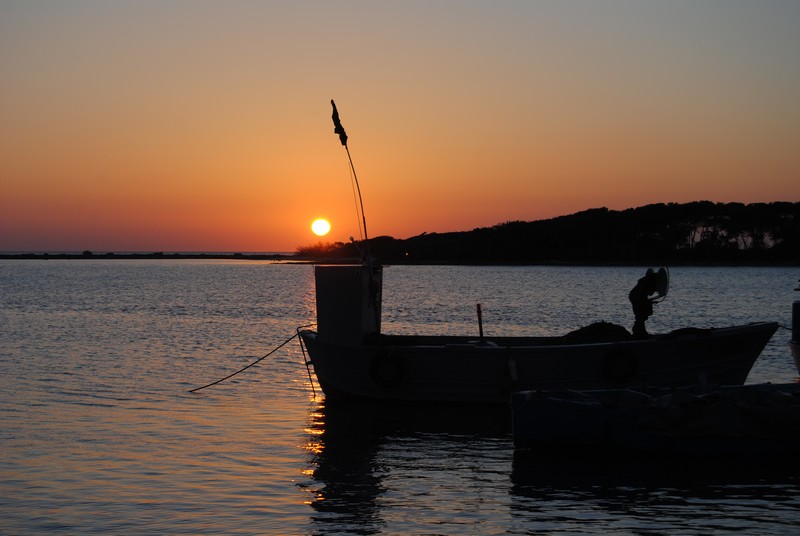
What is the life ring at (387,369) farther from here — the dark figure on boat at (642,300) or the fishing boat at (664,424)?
the dark figure on boat at (642,300)

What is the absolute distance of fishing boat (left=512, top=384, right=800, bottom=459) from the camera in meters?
13.2

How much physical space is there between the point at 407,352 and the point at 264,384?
5749 mm

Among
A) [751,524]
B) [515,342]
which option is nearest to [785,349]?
[515,342]

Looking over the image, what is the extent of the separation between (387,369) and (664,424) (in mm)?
6091

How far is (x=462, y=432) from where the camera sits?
1606 centimetres

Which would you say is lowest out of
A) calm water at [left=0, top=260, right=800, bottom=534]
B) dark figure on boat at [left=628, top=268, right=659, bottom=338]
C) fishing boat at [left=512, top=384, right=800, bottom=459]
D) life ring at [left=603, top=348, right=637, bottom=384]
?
calm water at [left=0, top=260, right=800, bottom=534]

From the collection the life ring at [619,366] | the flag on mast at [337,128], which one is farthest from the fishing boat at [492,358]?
the flag on mast at [337,128]

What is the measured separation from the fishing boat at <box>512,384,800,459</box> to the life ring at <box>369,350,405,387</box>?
4.15 metres

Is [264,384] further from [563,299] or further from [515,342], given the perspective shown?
[563,299]

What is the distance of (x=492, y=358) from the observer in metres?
17.2

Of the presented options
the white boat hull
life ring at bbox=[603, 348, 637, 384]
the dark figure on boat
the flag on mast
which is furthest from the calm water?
the flag on mast

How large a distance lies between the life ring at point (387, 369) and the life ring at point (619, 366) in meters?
3.76

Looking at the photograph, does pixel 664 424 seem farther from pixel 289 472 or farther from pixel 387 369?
pixel 387 369

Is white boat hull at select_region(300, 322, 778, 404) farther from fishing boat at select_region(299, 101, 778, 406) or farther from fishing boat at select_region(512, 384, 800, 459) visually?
fishing boat at select_region(512, 384, 800, 459)
